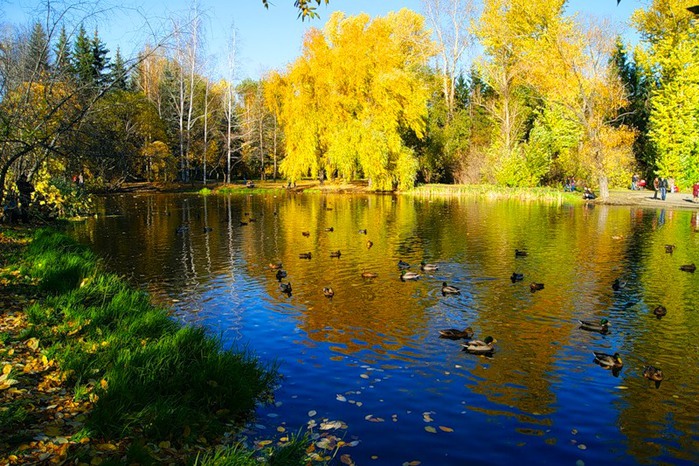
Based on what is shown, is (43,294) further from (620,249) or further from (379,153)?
(379,153)

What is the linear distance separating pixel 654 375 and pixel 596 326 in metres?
2.37

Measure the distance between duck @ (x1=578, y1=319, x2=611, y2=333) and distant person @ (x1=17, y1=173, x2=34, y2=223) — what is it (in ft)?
55.6

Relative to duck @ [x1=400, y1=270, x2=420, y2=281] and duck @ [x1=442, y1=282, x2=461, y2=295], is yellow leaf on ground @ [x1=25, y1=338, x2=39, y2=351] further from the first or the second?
duck @ [x1=400, y1=270, x2=420, y2=281]

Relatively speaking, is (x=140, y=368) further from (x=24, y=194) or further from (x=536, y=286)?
(x=24, y=194)

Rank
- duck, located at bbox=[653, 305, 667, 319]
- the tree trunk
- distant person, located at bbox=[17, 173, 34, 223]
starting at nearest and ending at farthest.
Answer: duck, located at bbox=[653, 305, 667, 319] → distant person, located at bbox=[17, 173, 34, 223] → the tree trunk

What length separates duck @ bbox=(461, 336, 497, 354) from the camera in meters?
9.23

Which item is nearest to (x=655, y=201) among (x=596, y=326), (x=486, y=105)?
(x=486, y=105)

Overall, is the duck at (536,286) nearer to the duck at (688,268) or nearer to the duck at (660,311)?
the duck at (660,311)

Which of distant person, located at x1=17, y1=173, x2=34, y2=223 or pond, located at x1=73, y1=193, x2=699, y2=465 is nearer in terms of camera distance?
pond, located at x1=73, y1=193, x2=699, y2=465

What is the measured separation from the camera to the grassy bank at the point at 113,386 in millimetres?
5164

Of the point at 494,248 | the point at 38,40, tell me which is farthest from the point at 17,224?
the point at 494,248

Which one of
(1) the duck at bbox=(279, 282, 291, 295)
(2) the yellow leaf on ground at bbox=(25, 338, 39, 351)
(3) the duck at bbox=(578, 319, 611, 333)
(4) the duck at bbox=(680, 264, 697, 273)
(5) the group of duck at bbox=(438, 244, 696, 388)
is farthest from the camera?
(4) the duck at bbox=(680, 264, 697, 273)

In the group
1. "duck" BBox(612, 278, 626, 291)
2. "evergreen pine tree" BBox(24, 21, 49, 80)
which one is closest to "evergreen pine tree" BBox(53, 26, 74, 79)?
"evergreen pine tree" BBox(24, 21, 49, 80)

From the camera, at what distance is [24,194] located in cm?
1848
